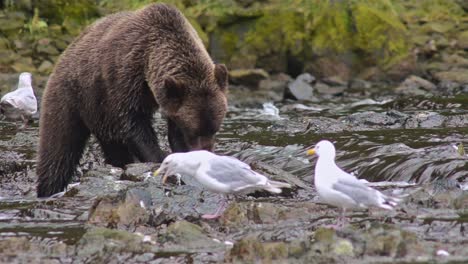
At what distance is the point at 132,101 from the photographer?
1058cm

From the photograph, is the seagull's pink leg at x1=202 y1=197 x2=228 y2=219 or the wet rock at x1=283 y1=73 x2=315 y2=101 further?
the wet rock at x1=283 y1=73 x2=315 y2=101

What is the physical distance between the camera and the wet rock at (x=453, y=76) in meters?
19.2

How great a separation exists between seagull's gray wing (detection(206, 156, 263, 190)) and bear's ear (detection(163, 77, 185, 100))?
200cm

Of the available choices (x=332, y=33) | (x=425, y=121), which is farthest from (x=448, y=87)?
(x=425, y=121)

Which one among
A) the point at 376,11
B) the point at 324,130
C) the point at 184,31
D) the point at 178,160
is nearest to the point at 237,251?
the point at 178,160

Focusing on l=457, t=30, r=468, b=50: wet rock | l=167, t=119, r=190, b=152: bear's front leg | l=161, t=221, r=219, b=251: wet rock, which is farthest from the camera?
l=457, t=30, r=468, b=50: wet rock

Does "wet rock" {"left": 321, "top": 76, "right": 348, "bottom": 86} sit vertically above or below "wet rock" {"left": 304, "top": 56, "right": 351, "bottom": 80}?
below

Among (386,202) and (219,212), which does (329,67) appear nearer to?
(219,212)

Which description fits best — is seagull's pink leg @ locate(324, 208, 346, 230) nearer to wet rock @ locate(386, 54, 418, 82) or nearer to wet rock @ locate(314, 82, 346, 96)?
wet rock @ locate(314, 82, 346, 96)

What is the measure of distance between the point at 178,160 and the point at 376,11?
1244 centimetres

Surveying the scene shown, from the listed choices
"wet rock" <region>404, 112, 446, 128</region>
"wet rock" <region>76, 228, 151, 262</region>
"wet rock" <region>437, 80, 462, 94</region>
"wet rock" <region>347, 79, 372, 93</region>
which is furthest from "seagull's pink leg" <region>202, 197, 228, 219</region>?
"wet rock" <region>347, 79, 372, 93</region>

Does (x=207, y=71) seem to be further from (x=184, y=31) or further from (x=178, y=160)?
(x=178, y=160)

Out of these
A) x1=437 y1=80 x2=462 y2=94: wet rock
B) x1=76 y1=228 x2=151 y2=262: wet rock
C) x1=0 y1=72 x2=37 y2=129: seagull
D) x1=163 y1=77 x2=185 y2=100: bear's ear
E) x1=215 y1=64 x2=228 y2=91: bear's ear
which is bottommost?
x1=0 y1=72 x2=37 y2=129: seagull

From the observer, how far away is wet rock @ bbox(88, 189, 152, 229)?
8.35 metres
